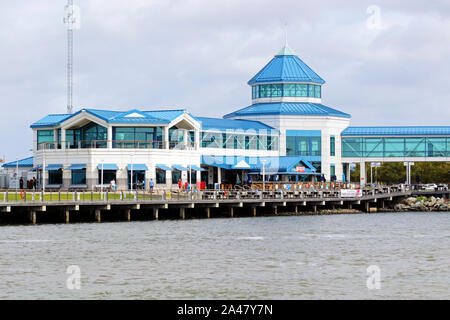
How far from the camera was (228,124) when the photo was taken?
381 ft

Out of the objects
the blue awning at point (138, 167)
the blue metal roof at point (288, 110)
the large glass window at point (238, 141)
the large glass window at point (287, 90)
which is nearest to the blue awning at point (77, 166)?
the blue awning at point (138, 167)

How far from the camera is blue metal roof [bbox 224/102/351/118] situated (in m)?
123

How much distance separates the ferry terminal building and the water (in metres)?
25.0

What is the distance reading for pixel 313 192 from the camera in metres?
94.1

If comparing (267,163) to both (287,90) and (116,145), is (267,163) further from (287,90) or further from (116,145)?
(116,145)

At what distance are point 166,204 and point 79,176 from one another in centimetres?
2441

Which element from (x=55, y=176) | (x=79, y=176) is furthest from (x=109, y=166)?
(x=55, y=176)

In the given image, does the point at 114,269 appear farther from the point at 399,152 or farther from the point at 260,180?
the point at 399,152

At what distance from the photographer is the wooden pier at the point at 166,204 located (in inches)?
2825

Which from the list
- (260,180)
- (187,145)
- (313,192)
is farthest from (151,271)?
(260,180)

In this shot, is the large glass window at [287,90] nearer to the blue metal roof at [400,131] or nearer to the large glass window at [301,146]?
the blue metal roof at [400,131]

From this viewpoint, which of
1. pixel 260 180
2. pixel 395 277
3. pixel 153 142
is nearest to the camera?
pixel 395 277
